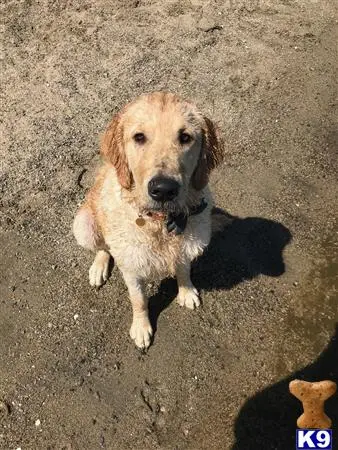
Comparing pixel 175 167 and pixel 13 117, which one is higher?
pixel 175 167

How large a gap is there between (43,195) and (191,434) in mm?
3133

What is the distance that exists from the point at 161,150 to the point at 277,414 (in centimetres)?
250

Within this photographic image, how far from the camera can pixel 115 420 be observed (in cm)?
402

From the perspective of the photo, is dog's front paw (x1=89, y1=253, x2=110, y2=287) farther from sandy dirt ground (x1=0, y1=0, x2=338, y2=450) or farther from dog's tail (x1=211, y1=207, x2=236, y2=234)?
dog's tail (x1=211, y1=207, x2=236, y2=234)

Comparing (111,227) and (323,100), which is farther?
(323,100)

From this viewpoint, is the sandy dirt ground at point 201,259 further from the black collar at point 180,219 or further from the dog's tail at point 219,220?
the black collar at point 180,219

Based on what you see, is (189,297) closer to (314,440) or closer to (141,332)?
(141,332)

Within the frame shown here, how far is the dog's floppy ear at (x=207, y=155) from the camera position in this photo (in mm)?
3619

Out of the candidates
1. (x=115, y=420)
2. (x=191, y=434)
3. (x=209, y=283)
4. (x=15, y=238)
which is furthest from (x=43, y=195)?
(x=191, y=434)

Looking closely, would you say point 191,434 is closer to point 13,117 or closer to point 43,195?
point 43,195

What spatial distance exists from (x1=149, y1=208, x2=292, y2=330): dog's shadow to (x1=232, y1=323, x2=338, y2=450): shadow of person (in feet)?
3.55

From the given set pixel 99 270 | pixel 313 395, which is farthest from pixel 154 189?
pixel 99 270

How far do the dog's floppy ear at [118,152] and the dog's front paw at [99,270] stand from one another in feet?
4.90

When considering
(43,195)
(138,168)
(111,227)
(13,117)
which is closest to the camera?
(138,168)
